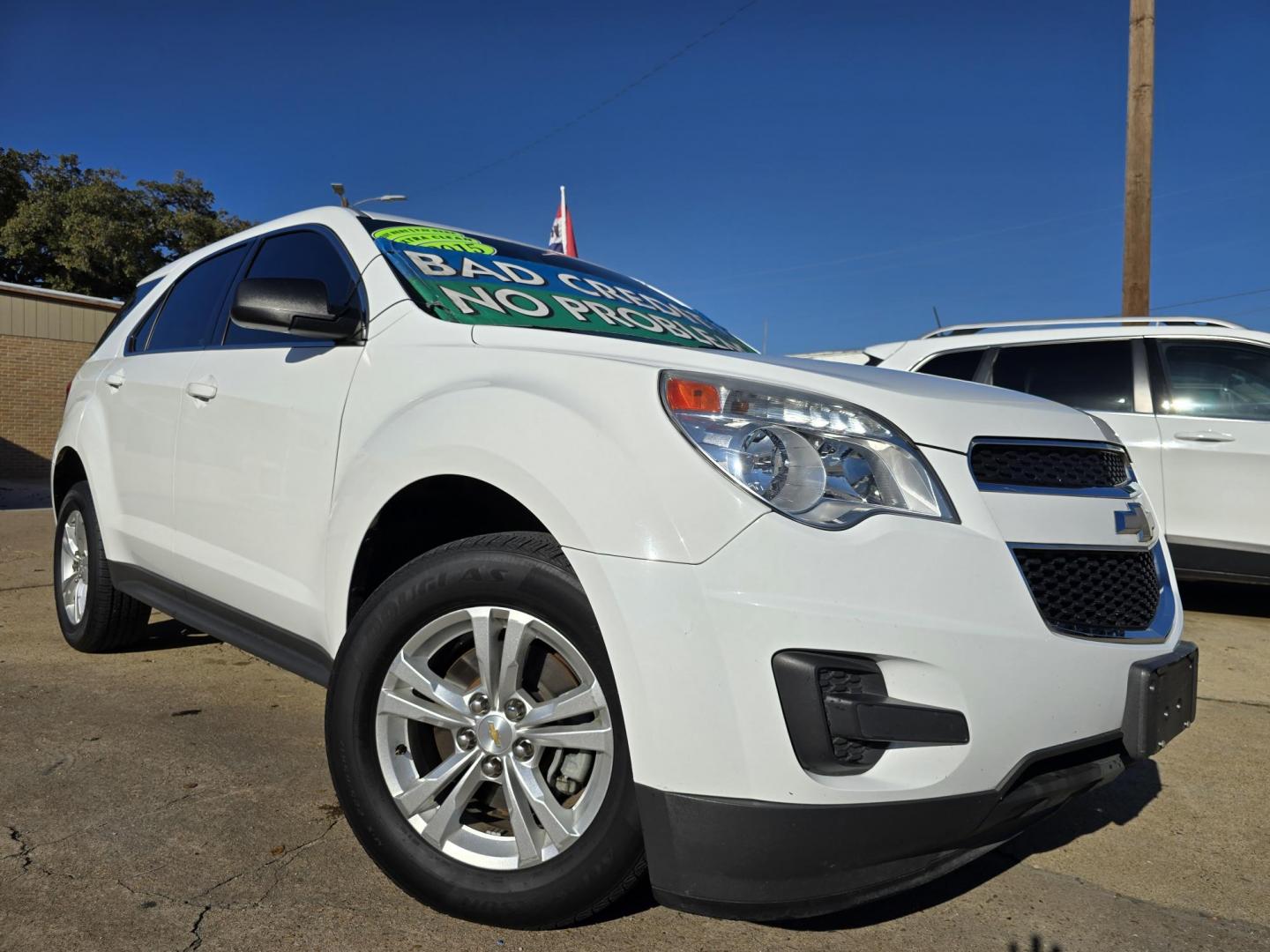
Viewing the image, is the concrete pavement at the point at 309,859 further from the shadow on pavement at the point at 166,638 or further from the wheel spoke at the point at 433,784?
the shadow on pavement at the point at 166,638

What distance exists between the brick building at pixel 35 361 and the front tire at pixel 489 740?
69.7 feet

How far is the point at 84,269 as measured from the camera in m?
28.8

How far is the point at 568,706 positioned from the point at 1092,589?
1083 mm

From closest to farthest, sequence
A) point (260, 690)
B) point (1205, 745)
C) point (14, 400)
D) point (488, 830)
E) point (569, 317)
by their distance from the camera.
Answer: point (488, 830) < point (569, 317) < point (1205, 745) < point (260, 690) < point (14, 400)

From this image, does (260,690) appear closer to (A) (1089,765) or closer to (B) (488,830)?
(B) (488,830)

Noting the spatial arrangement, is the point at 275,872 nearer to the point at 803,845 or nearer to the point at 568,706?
the point at 568,706

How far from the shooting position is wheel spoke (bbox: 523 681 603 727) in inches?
73.8

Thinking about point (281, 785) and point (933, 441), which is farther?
point (281, 785)

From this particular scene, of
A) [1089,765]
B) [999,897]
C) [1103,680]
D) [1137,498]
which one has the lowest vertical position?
[999,897]

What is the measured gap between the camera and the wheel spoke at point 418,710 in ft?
6.79

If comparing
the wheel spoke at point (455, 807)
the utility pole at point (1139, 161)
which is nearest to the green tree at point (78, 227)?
the utility pole at point (1139, 161)

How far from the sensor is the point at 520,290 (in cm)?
286

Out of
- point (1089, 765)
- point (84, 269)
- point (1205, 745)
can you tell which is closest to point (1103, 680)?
point (1089, 765)

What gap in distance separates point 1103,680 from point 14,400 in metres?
23.4
